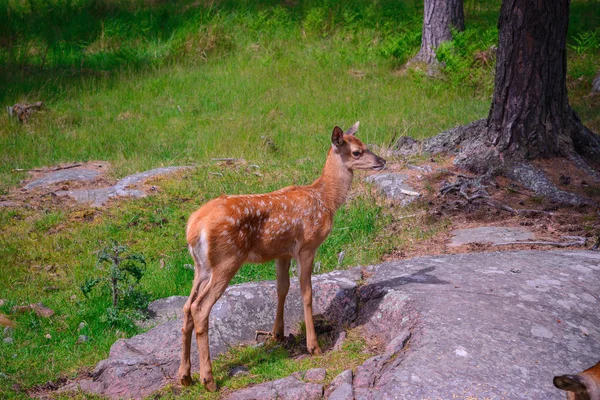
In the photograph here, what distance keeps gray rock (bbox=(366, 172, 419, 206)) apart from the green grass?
0.34 m

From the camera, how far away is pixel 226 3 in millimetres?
19625

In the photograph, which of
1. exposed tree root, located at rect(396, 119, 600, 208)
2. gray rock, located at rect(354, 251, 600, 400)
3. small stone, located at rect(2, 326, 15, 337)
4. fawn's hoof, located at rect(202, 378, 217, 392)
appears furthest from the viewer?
exposed tree root, located at rect(396, 119, 600, 208)

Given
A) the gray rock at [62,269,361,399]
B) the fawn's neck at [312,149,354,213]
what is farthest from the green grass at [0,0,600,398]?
the fawn's neck at [312,149,354,213]

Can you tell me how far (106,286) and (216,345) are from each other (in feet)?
6.63

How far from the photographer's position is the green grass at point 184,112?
8.14m

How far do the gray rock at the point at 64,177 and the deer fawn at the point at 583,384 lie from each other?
8.53 metres

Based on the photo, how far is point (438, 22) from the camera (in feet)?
50.9

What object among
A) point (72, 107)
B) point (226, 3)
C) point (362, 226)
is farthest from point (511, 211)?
point (226, 3)

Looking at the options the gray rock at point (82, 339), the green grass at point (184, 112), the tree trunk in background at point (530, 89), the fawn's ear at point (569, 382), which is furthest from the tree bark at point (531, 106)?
the gray rock at point (82, 339)

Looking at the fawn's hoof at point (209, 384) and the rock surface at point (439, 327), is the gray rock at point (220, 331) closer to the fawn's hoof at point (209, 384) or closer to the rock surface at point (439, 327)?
the rock surface at point (439, 327)

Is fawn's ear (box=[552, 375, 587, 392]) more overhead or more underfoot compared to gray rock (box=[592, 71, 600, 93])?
more overhead

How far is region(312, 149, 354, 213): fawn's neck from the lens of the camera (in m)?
6.69

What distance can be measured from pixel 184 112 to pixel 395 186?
5.87 m

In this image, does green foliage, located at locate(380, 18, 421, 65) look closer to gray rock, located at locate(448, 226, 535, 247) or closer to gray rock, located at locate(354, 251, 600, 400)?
gray rock, located at locate(448, 226, 535, 247)
